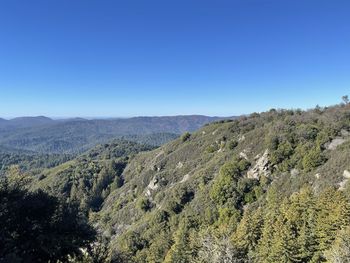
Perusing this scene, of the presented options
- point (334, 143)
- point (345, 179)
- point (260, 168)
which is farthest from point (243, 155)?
point (345, 179)

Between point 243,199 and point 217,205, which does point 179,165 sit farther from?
point 243,199

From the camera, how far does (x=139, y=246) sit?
6688 cm

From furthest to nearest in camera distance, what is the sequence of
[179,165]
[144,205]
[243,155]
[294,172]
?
[179,165] → [144,205] → [243,155] → [294,172]

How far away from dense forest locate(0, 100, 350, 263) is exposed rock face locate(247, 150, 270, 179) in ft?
0.79

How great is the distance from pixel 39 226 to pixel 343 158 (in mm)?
46958

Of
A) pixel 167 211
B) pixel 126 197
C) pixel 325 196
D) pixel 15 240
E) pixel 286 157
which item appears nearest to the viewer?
pixel 15 240

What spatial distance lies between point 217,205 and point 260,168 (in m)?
11.7

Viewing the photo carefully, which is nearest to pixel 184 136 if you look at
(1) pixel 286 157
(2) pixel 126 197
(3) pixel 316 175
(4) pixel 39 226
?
(2) pixel 126 197

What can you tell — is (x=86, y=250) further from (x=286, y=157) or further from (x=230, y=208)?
(x=286, y=157)

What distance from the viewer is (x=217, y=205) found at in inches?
2623

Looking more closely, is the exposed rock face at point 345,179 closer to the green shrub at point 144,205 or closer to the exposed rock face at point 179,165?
the green shrub at point 144,205

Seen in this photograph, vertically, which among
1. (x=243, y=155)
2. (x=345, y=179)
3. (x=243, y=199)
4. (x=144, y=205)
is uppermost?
(x=243, y=155)

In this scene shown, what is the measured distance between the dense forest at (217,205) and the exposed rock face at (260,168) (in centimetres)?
24

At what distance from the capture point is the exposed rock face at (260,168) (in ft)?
219
